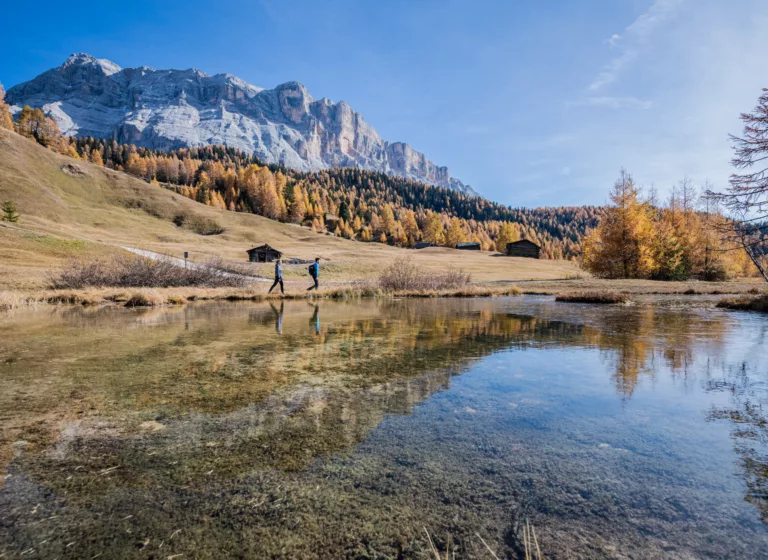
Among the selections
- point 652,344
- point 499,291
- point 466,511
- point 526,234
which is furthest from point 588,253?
point 526,234

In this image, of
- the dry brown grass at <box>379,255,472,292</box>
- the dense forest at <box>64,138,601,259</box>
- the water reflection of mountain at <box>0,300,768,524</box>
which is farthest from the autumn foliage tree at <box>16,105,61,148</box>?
the water reflection of mountain at <box>0,300,768,524</box>

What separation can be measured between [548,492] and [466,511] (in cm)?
76

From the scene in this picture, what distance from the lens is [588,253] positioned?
48.2 metres

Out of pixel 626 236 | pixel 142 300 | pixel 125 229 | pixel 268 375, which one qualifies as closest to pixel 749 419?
pixel 268 375

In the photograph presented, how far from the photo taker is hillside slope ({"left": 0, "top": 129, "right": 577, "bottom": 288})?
4431cm

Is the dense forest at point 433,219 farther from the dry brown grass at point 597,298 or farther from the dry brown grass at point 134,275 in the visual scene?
the dry brown grass at point 134,275

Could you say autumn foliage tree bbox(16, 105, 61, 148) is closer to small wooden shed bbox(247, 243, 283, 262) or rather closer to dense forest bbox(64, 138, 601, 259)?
dense forest bbox(64, 138, 601, 259)

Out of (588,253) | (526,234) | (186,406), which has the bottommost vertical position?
(186,406)

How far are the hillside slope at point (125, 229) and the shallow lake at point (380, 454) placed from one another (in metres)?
38.2

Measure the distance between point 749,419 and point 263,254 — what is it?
6493 centimetres

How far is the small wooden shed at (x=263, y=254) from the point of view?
63.8 m

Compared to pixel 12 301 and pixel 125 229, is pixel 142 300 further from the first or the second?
pixel 125 229

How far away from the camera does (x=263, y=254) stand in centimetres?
6438

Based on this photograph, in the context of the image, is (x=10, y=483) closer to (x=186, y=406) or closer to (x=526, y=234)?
(x=186, y=406)
